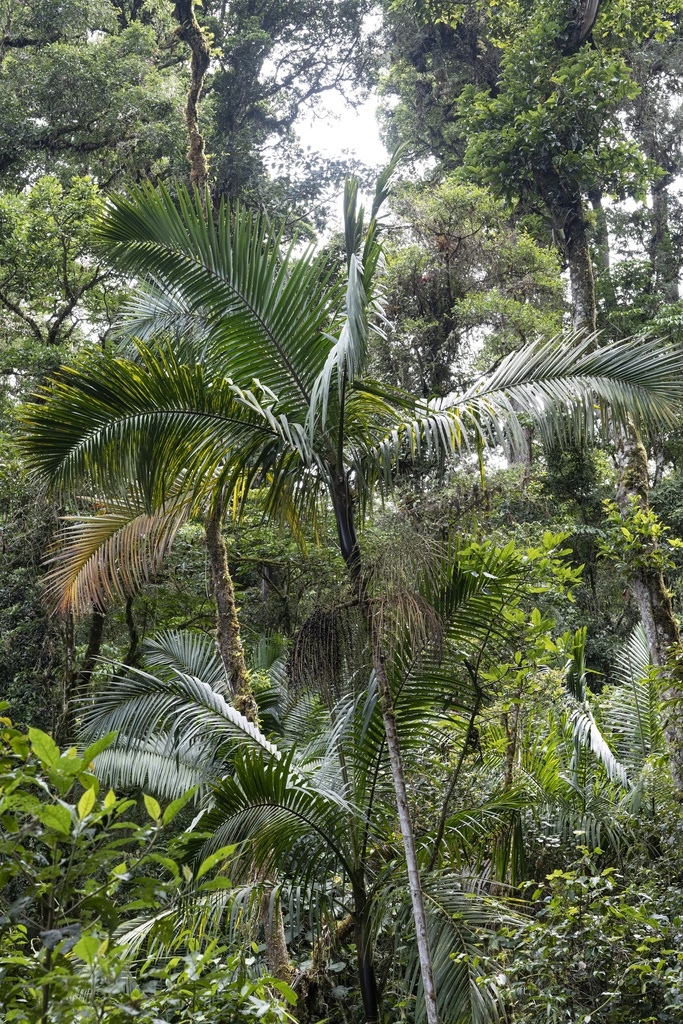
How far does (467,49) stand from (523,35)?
5768 millimetres

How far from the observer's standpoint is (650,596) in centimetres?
587

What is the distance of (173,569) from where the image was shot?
8656 mm

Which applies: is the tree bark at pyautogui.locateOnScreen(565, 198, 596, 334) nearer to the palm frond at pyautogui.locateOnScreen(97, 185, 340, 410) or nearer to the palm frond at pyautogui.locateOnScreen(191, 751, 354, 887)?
the palm frond at pyautogui.locateOnScreen(97, 185, 340, 410)

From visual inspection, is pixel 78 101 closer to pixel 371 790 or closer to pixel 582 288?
pixel 582 288

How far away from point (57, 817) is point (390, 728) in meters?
2.31

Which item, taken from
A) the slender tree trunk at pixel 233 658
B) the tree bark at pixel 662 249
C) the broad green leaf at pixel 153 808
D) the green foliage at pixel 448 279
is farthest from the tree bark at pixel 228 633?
the tree bark at pixel 662 249

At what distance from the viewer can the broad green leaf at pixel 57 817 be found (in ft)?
4.84

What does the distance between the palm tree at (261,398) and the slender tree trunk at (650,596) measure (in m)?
1.31

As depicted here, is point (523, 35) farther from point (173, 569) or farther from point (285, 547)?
point (173, 569)

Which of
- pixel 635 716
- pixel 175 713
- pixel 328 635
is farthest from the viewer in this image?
pixel 635 716

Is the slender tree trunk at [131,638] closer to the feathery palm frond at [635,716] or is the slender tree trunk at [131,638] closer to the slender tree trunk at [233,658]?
the slender tree trunk at [233,658]

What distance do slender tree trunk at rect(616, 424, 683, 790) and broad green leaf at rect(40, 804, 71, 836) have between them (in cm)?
411

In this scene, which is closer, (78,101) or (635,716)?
(635,716)

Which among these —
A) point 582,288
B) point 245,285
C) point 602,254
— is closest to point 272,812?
point 245,285
